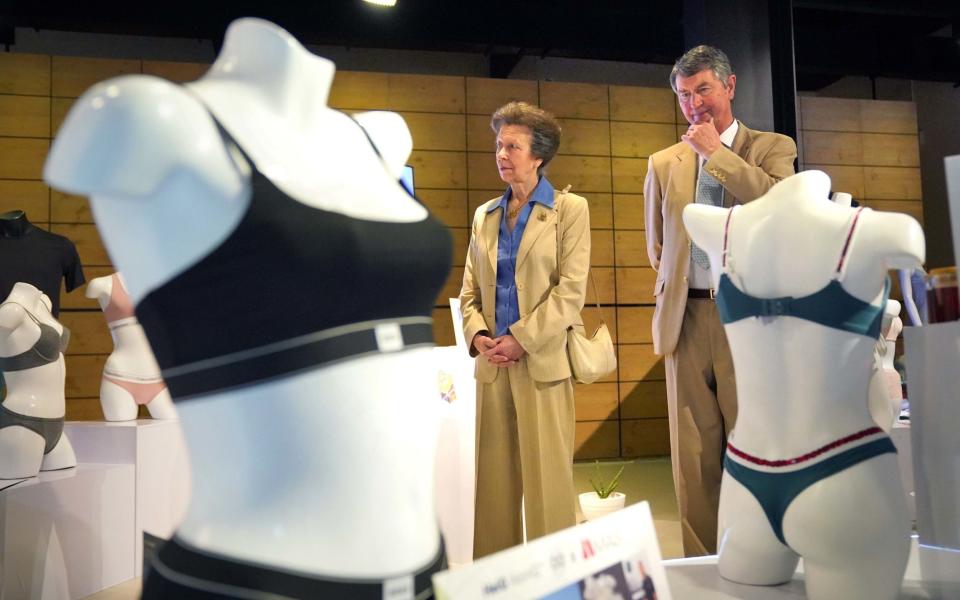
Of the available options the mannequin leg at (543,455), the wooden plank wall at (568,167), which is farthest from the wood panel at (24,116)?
the mannequin leg at (543,455)

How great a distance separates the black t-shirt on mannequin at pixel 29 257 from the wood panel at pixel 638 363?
478cm

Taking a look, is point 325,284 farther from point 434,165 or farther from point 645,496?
point 434,165

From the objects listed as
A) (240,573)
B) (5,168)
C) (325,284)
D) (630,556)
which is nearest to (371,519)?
(240,573)

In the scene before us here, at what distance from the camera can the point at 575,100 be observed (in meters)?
7.24

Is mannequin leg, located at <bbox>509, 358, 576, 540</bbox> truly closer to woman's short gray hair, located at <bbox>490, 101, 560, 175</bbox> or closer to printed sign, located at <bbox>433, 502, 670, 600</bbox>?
woman's short gray hair, located at <bbox>490, 101, 560, 175</bbox>

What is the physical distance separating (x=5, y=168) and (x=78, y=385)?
1796 mm

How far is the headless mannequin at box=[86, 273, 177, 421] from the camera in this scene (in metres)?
3.57

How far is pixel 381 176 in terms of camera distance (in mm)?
1104

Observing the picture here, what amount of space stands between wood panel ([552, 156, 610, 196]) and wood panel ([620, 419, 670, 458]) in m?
2.17

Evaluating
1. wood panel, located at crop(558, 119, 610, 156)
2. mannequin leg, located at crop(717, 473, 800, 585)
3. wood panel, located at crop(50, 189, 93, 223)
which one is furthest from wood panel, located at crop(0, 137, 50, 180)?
mannequin leg, located at crop(717, 473, 800, 585)

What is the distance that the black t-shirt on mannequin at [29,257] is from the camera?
361 centimetres

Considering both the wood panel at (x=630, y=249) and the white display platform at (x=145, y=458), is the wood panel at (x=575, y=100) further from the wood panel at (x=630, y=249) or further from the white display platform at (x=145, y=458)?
the white display platform at (x=145, y=458)

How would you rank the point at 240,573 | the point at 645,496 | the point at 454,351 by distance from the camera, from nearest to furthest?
the point at 240,573, the point at 454,351, the point at 645,496

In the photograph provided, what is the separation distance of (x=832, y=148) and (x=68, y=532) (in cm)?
757
